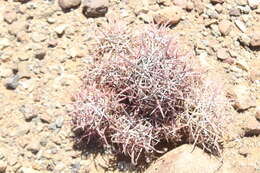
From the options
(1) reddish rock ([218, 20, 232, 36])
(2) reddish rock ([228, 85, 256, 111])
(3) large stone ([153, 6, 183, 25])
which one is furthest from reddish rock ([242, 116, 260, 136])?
(3) large stone ([153, 6, 183, 25])

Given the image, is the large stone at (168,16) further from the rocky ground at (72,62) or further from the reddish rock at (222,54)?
the reddish rock at (222,54)

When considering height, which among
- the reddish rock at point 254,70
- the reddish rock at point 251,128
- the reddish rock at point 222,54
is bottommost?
the reddish rock at point 251,128

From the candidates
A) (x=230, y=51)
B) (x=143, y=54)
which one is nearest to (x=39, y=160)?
(x=143, y=54)

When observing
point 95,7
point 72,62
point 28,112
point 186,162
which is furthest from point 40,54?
point 186,162

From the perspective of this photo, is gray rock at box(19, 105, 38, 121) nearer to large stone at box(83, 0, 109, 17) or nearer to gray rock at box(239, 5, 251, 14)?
large stone at box(83, 0, 109, 17)

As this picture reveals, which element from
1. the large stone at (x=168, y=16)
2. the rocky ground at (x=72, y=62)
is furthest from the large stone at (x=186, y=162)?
the large stone at (x=168, y=16)

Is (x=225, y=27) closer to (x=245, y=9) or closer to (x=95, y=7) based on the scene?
(x=245, y=9)
